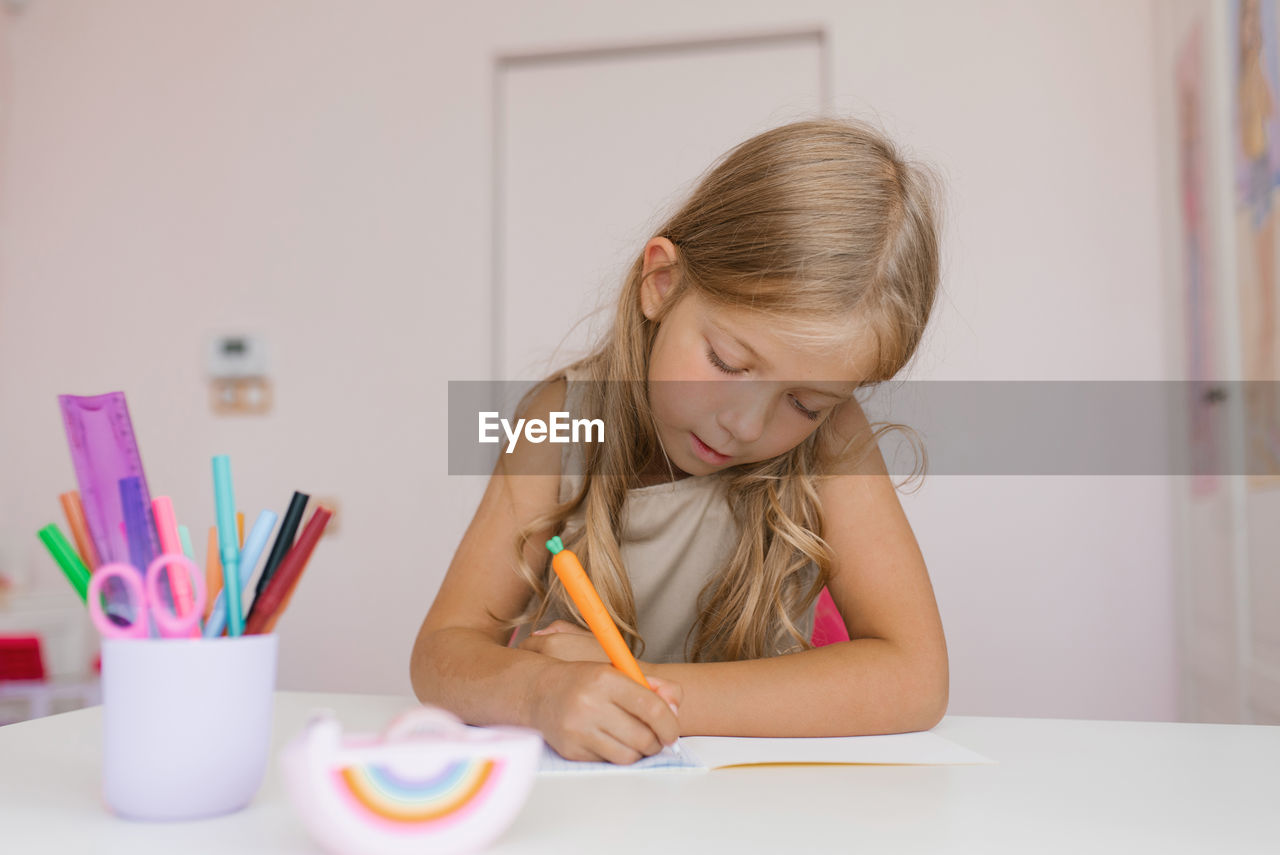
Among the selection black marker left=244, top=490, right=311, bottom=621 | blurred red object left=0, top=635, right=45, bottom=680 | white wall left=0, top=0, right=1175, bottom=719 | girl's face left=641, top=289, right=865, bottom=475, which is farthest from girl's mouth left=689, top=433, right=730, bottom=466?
blurred red object left=0, top=635, right=45, bottom=680

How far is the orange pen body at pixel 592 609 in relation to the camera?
0.53 metres

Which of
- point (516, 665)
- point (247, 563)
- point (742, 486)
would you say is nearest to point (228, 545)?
point (247, 563)

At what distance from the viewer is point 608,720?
52 centimetres

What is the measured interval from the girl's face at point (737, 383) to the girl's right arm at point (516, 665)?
0.51ft

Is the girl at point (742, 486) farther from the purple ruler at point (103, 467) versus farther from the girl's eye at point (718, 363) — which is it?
the purple ruler at point (103, 467)

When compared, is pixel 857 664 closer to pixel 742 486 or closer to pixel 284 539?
pixel 742 486

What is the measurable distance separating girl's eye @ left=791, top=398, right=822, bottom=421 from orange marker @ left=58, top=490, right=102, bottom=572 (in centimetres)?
51

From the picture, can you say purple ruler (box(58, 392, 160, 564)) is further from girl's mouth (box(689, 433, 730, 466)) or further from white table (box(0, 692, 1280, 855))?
girl's mouth (box(689, 433, 730, 466))

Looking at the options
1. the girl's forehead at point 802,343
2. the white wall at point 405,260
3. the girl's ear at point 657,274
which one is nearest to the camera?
the girl's forehead at point 802,343

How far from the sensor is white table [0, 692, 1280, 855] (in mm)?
380

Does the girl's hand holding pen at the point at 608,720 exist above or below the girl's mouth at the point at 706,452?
below

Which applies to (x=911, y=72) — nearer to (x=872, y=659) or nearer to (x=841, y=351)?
(x=841, y=351)

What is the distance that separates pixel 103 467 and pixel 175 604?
0.07 m

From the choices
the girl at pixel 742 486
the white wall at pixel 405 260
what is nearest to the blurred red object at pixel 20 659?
the white wall at pixel 405 260
